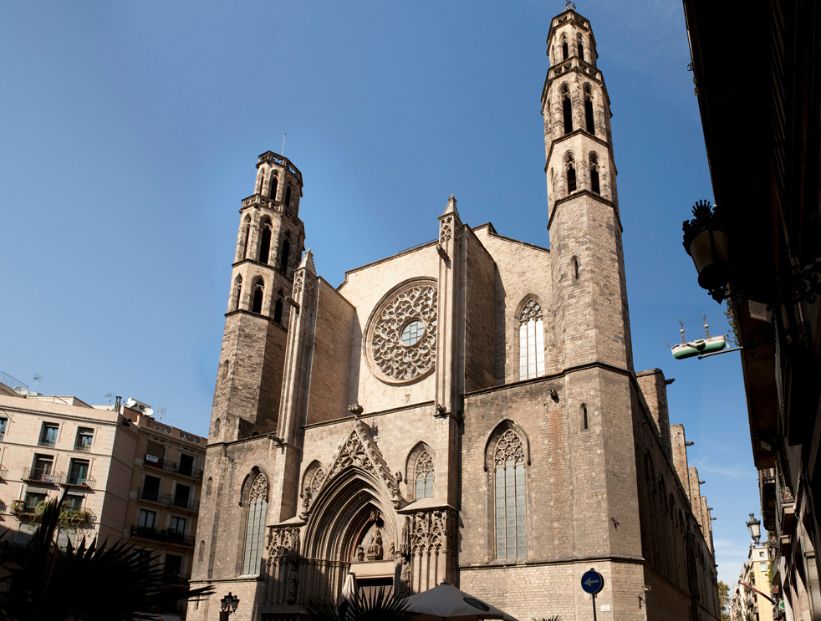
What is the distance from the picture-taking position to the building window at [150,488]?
111 feet

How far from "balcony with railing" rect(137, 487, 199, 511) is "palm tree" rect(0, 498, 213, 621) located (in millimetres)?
30607

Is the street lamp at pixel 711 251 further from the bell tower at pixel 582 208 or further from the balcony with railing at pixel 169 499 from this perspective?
the balcony with railing at pixel 169 499

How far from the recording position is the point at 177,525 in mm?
34312

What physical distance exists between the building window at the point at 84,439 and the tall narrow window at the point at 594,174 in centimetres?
2561

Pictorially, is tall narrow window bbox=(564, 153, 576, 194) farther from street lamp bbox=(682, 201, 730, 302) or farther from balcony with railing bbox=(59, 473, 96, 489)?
balcony with railing bbox=(59, 473, 96, 489)

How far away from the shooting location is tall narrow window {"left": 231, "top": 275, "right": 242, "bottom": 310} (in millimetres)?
27609

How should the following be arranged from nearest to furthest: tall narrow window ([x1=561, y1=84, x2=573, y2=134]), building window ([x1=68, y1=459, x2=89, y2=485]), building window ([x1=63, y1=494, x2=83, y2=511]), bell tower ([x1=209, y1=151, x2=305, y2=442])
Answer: tall narrow window ([x1=561, y1=84, x2=573, y2=134]), bell tower ([x1=209, y1=151, x2=305, y2=442]), building window ([x1=63, y1=494, x2=83, y2=511]), building window ([x1=68, y1=459, x2=89, y2=485])

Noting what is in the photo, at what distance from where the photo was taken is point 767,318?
344 inches

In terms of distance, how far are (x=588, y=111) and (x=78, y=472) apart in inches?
1065

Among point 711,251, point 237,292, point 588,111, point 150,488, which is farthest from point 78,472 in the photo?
point 711,251

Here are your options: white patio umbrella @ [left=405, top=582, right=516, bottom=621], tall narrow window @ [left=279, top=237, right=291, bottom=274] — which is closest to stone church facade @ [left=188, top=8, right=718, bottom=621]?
tall narrow window @ [left=279, top=237, right=291, bottom=274]

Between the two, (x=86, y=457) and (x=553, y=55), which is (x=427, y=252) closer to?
(x=553, y=55)

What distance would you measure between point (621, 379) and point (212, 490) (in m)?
14.7

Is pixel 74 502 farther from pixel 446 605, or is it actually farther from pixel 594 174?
pixel 594 174
